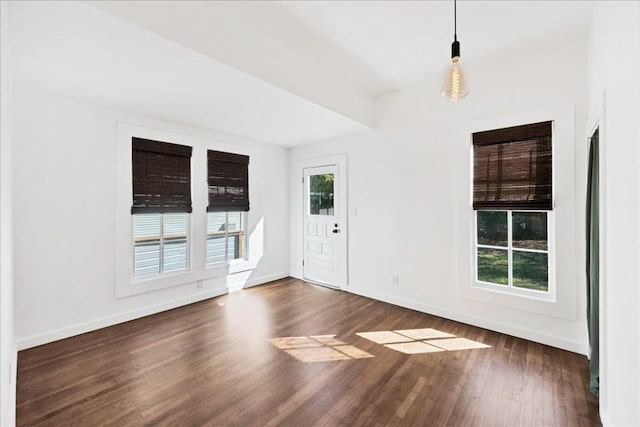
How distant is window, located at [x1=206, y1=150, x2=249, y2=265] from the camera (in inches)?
173

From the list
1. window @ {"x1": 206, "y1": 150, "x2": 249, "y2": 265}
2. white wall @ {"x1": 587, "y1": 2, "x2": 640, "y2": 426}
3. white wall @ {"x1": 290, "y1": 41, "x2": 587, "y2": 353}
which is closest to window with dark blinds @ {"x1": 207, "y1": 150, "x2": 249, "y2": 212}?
window @ {"x1": 206, "y1": 150, "x2": 249, "y2": 265}

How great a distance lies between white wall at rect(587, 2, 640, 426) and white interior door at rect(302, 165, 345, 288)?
3.30m

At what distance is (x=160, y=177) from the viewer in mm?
3791

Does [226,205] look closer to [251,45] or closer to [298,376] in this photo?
[251,45]

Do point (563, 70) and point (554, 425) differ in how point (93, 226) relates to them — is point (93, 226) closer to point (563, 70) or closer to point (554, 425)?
point (554, 425)

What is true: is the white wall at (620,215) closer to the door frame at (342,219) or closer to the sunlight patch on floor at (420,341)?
the sunlight patch on floor at (420,341)

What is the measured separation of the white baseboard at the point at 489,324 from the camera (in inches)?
110

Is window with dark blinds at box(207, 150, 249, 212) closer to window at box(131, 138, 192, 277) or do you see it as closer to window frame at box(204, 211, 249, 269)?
window frame at box(204, 211, 249, 269)

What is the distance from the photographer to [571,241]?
2803 mm

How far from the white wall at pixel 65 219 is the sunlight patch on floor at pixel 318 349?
1966mm

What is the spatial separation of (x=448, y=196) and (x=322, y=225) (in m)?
2.17

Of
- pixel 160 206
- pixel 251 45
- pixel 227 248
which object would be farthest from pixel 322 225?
pixel 251 45

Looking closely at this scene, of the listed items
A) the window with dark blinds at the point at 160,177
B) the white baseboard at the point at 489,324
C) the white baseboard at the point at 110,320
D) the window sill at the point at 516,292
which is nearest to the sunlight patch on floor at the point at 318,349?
the white baseboard at the point at 489,324

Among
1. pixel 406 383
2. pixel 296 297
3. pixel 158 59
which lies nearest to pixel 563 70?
pixel 406 383
